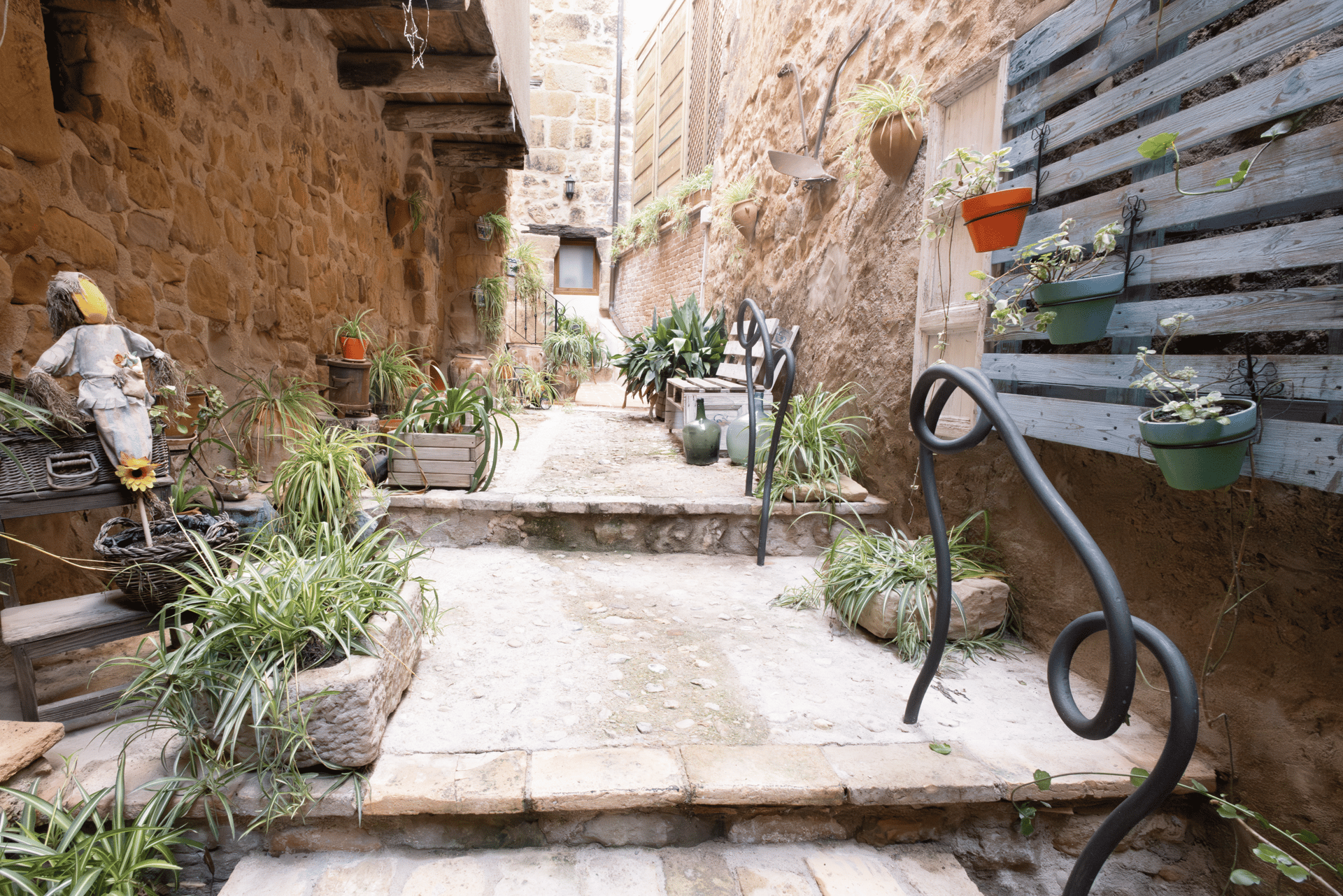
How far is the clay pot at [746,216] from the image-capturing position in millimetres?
5039

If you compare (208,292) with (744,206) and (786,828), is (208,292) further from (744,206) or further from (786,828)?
(744,206)

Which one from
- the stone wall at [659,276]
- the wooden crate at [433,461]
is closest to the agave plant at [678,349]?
the stone wall at [659,276]

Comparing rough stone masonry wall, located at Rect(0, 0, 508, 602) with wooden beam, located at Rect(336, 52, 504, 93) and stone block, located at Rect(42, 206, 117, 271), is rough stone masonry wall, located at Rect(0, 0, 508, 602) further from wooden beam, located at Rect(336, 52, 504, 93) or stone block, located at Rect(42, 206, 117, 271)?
wooden beam, located at Rect(336, 52, 504, 93)

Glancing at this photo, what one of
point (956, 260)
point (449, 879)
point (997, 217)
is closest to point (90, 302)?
point (449, 879)

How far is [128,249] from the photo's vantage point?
206 cm

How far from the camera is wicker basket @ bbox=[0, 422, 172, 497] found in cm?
147

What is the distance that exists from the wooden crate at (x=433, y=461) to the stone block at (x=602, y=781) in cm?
173

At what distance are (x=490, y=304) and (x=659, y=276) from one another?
3.21 metres

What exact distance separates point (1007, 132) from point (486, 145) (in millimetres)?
4256

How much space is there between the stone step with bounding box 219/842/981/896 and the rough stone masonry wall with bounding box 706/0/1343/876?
0.51 meters

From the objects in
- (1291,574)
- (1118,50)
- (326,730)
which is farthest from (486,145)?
(1291,574)

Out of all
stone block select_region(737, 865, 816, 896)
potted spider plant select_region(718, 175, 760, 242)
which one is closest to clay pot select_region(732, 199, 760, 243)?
potted spider plant select_region(718, 175, 760, 242)

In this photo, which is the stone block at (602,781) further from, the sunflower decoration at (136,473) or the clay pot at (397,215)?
the clay pot at (397,215)

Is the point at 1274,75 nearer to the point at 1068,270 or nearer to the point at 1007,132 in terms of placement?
the point at 1068,270
